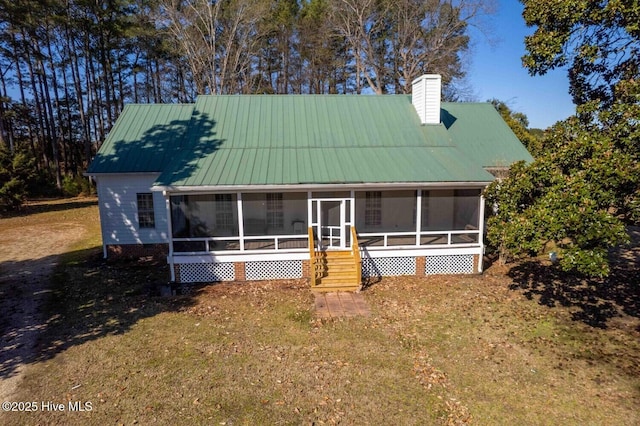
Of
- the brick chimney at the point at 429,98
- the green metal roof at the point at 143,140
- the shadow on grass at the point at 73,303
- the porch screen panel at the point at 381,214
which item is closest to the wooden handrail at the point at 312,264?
the porch screen panel at the point at 381,214

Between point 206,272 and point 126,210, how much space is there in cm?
556

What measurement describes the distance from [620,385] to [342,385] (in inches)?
214

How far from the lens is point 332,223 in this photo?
13.9 meters

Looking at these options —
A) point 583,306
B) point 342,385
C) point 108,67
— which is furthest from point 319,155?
point 108,67

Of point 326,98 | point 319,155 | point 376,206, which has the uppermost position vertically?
point 326,98

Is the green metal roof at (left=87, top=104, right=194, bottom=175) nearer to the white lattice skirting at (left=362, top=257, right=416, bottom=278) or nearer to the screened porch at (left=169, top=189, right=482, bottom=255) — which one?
the screened porch at (left=169, top=189, right=482, bottom=255)

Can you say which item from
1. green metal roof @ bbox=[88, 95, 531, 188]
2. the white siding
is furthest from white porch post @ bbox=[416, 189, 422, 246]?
the white siding

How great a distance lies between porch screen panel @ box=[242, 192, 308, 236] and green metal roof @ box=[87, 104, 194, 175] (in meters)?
4.02

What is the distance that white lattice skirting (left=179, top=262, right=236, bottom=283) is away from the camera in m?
13.1

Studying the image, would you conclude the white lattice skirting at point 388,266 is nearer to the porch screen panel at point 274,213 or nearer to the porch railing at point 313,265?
the porch railing at point 313,265

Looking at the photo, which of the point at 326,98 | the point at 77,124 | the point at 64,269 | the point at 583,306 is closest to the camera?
the point at 583,306

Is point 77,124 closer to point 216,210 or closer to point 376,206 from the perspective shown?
point 216,210

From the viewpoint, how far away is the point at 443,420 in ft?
21.2

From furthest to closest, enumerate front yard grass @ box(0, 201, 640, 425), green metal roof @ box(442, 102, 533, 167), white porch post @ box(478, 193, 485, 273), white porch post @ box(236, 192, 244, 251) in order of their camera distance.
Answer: green metal roof @ box(442, 102, 533, 167), white porch post @ box(478, 193, 485, 273), white porch post @ box(236, 192, 244, 251), front yard grass @ box(0, 201, 640, 425)
